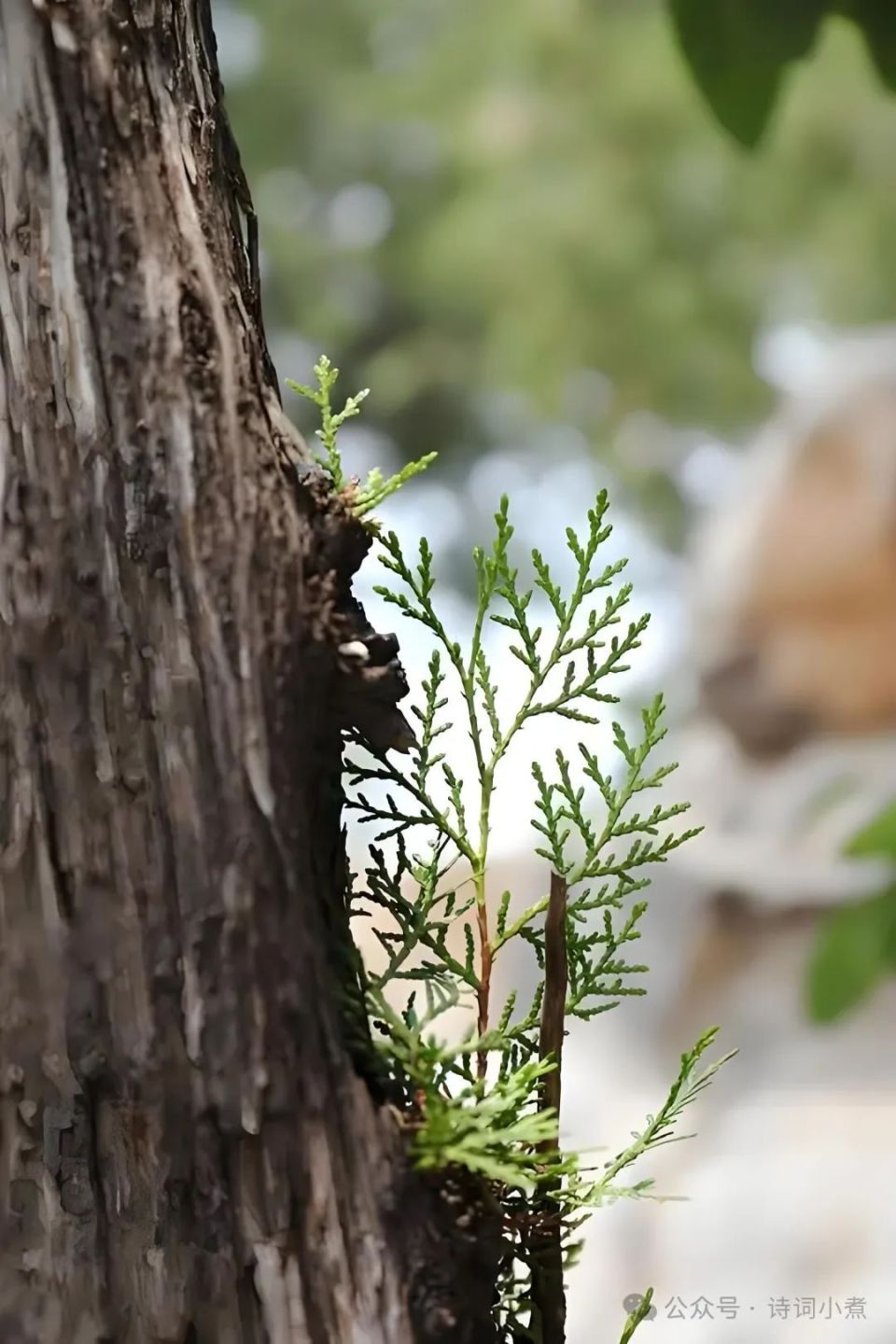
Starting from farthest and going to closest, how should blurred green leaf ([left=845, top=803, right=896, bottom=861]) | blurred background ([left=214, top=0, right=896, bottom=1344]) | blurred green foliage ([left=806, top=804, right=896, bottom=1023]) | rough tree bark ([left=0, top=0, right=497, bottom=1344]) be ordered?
blurred background ([left=214, top=0, right=896, bottom=1344]) → blurred green foliage ([left=806, top=804, right=896, bottom=1023]) → blurred green leaf ([left=845, top=803, right=896, bottom=861]) → rough tree bark ([left=0, top=0, right=497, bottom=1344])

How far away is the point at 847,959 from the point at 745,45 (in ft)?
4.98

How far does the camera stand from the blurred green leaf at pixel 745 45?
1.71 m

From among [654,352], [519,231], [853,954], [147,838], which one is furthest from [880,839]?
[147,838]

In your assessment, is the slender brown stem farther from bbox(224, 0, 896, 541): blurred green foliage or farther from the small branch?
bbox(224, 0, 896, 541): blurred green foliage

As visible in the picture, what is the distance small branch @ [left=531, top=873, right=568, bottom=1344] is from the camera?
526 millimetres

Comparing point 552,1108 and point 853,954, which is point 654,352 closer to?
point 853,954

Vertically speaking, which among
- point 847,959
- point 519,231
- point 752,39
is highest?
point 519,231

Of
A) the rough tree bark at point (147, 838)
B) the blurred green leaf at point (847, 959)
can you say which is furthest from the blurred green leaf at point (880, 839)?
the rough tree bark at point (147, 838)

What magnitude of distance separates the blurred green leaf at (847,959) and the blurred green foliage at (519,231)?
856 mm

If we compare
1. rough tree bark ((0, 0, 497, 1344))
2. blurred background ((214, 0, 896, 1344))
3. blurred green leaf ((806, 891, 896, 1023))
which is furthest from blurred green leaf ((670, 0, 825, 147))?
rough tree bark ((0, 0, 497, 1344))

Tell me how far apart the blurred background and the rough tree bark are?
1.78 meters

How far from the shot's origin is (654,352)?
95.9 inches

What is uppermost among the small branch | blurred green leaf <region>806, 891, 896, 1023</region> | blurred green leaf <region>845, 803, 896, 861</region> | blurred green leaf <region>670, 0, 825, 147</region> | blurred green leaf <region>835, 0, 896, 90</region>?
blurred green leaf <region>835, 0, 896, 90</region>

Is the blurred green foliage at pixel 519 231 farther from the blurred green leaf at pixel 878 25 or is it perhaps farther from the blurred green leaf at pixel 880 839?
the blurred green leaf at pixel 880 839
